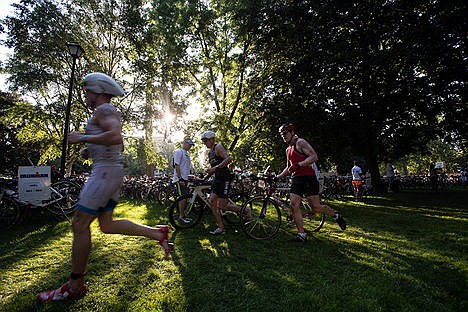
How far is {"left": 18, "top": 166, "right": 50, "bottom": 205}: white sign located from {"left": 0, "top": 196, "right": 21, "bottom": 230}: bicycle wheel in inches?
8.8

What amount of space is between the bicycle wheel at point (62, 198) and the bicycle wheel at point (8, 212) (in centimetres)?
65

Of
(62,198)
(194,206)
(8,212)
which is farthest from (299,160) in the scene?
(8,212)

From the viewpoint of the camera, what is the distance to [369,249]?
170 inches

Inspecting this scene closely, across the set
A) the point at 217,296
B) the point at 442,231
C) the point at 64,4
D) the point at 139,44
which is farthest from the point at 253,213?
the point at 64,4

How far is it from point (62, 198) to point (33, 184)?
0.69 metres

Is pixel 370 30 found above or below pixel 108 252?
above

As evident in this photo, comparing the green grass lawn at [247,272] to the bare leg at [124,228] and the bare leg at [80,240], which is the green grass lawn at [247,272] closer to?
the bare leg at [80,240]

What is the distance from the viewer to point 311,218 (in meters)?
5.77

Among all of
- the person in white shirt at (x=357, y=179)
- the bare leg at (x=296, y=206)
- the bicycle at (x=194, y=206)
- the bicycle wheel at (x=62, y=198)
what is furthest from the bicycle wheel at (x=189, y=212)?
the person in white shirt at (x=357, y=179)

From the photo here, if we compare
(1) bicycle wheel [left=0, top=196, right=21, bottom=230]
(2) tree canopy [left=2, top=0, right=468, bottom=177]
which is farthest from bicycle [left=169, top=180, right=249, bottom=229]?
(2) tree canopy [left=2, top=0, right=468, bottom=177]

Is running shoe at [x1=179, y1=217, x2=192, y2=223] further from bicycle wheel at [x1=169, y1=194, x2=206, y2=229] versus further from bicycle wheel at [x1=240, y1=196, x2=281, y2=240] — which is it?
bicycle wheel at [x1=240, y1=196, x2=281, y2=240]

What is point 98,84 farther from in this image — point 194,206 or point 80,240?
point 194,206

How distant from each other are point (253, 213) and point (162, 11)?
1485 cm

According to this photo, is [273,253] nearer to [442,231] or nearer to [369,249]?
[369,249]
